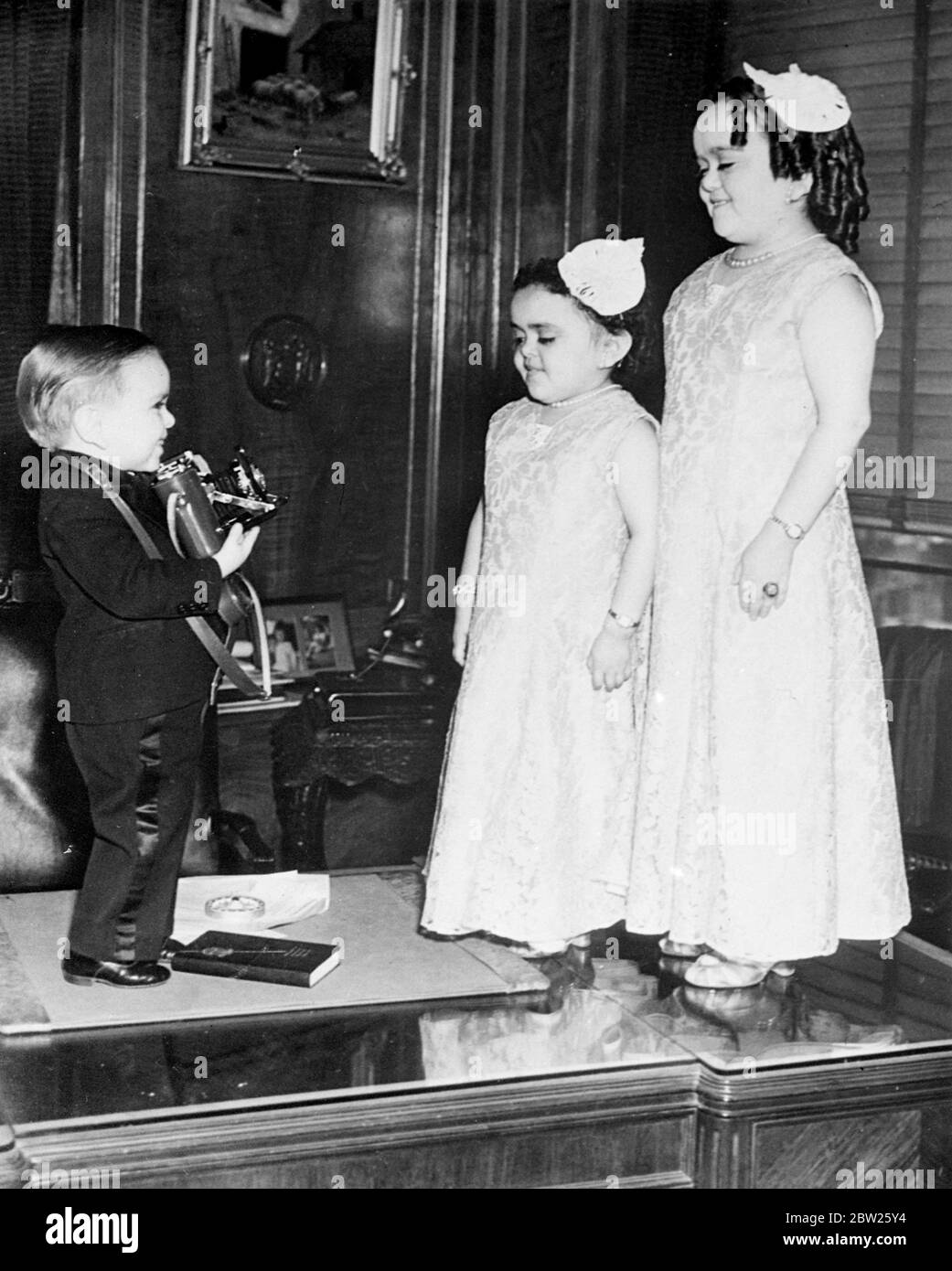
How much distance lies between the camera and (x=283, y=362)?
3.87m

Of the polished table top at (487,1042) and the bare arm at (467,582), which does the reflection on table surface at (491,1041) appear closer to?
the polished table top at (487,1042)

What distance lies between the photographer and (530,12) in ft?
12.7

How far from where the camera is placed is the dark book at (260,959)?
83.2 inches

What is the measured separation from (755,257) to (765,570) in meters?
0.43

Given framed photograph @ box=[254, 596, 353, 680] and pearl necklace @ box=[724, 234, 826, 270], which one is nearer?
→ pearl necklace @ box=[724, 234, 826, 270]

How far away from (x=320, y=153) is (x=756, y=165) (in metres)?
1.89

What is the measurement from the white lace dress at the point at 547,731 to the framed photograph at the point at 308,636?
63.2 inches

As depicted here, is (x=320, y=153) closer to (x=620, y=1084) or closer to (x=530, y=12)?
(x=530, y=12)

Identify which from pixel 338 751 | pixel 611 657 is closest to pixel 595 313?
pixel 611 657

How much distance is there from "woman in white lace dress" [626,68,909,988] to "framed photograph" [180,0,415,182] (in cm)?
176

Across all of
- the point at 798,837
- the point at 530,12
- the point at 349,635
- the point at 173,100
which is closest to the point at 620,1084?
the point at 798,837

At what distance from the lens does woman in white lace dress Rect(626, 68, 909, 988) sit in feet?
6.83
